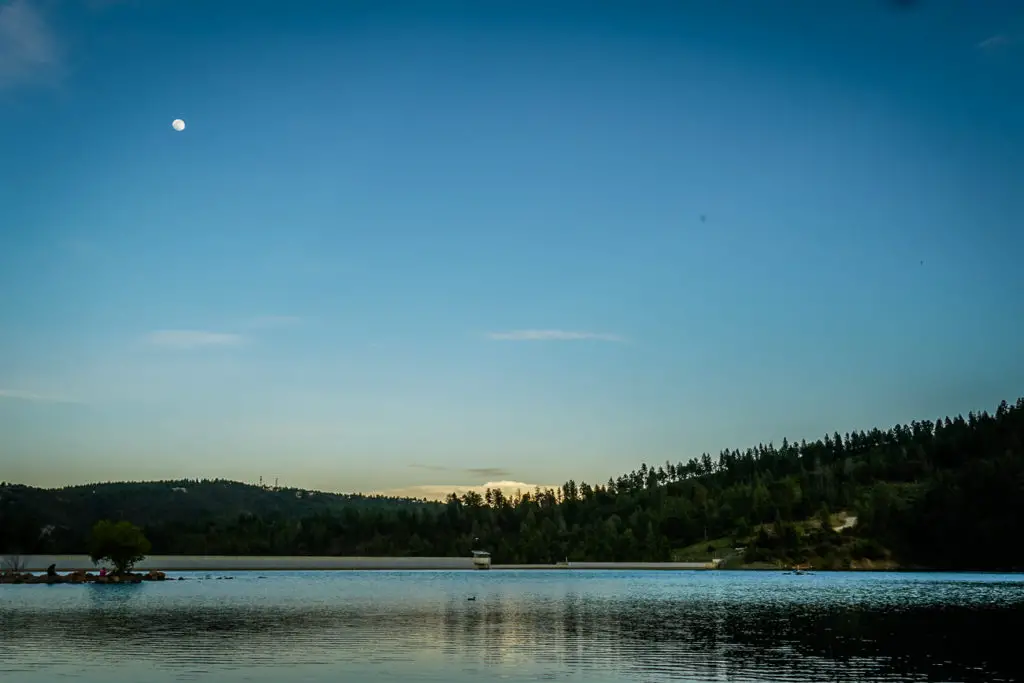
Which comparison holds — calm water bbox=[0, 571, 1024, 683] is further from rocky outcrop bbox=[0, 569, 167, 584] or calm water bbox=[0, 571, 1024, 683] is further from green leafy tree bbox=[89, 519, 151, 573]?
rocky outcrop bbox=[0, 569, 167, 584]

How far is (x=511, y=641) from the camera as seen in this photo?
232 feet

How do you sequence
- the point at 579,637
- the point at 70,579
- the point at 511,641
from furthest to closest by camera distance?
the point at 70,579, the point at 579,637, the point at 511,641

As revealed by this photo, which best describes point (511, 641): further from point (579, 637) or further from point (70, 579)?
point (70, 579)

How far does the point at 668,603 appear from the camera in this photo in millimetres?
124938

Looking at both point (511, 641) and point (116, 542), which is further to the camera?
point (116, 542)

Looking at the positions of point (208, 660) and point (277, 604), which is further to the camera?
point (277, 604)

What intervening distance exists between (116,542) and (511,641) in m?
144

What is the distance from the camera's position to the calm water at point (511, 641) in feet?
168

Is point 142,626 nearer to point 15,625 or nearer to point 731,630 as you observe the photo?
point 15,625

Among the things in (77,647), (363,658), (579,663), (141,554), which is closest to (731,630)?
(579,663)

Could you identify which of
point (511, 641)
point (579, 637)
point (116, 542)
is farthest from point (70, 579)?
point (579, 637)

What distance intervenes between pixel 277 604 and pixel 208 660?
65381 millimetres

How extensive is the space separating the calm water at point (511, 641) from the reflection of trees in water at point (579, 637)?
0.15 meters

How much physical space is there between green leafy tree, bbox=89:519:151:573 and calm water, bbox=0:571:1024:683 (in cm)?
7180
